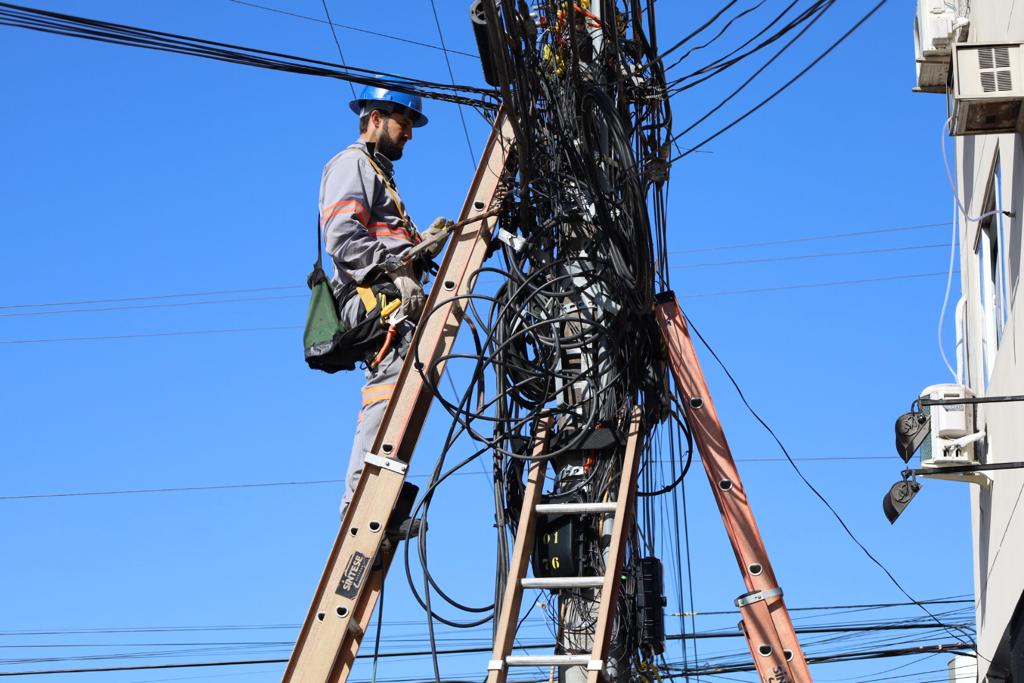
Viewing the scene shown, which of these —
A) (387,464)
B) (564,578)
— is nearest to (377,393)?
(387,464)

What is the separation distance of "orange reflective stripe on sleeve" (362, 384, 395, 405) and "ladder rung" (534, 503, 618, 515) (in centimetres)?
90

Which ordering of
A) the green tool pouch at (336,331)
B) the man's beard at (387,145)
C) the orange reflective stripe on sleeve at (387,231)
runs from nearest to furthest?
the green tool pouch at (336,331) → the orange reflective stripe on sleeve at (387,231) → the man's beard at (387,145)

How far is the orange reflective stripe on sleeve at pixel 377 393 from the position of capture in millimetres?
6613

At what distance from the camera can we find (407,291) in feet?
21.8

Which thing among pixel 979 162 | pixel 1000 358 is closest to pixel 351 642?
pixel 1000 358

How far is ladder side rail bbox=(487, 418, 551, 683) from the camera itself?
19.6ft

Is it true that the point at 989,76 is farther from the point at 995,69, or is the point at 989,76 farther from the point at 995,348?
the point at 995,348

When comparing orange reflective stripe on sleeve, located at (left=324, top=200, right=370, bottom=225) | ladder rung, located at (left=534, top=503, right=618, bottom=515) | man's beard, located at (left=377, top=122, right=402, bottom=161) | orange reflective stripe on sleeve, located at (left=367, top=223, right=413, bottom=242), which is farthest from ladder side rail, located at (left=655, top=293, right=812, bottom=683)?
man's beard, located at (left=377, top=122, right=402, bottom=161)

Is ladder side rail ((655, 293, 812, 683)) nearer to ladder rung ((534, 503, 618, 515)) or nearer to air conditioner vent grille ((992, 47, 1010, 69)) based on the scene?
ladder rung ((534, 503, 618, 515))

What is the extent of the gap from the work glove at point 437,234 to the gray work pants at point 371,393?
1.64 ft

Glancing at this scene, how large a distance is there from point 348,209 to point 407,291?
51 cm

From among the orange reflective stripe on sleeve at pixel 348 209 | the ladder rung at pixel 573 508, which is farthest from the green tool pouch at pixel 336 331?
the ladder rung at pixel 573 508

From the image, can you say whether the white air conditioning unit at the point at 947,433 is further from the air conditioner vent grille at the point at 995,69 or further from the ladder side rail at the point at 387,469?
the ladder side rail at the point at 387,469

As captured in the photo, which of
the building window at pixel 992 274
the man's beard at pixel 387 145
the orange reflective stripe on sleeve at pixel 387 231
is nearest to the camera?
the orange reflective stripe on sleeve at pixel 387 231
